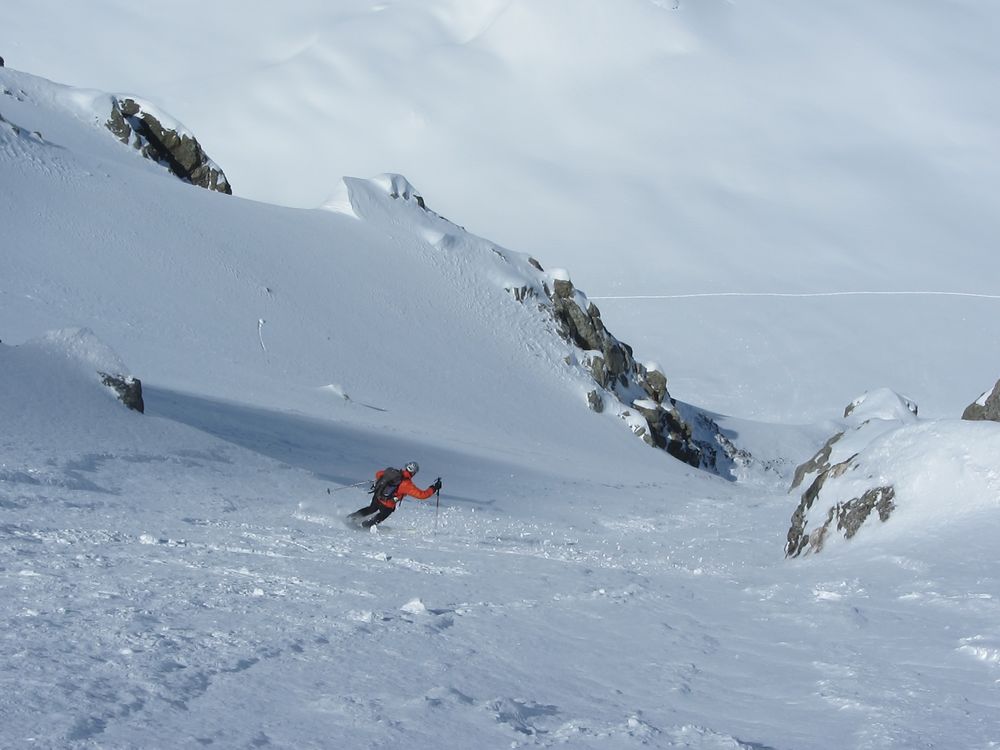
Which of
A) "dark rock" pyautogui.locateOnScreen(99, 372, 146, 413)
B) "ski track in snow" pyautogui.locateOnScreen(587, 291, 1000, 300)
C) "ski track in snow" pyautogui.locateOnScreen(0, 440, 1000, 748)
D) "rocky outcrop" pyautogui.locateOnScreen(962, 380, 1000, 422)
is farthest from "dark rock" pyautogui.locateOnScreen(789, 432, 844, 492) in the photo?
"ski track in snow" pyautogui.locateOnScreen(587, 291, 1000, 300)

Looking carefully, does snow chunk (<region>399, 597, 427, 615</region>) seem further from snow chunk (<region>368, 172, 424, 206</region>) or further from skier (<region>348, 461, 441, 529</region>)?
snow chunk (<region>368, 172, 424, 206</region>)

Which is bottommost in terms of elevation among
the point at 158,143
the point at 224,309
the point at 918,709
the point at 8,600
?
the point at 8,600

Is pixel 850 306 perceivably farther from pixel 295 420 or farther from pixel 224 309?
pixel 295 420

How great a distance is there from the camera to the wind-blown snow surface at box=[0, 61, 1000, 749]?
5.48 metres

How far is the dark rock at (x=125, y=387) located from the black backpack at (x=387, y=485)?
4641 millimetres

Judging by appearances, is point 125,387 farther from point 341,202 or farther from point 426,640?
point 341,202

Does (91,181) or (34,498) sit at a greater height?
(91,181)

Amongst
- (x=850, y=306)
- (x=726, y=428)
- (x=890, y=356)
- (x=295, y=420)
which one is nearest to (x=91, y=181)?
(x=295, y=420)

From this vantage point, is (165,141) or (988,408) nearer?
(988,408)

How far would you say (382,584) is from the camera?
29.8 feet

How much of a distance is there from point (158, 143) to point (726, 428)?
3052cm

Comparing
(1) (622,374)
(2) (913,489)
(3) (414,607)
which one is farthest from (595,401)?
(3) (414,607)

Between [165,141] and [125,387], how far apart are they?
37.4 meters

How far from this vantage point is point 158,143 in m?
50.4
